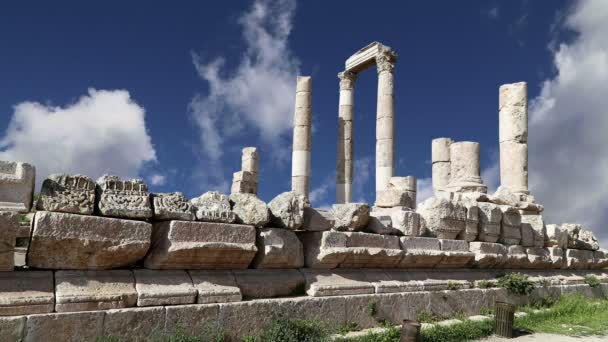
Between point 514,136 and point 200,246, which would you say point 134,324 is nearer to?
point 200,246

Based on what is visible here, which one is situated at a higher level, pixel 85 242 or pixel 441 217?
pixel 441 217

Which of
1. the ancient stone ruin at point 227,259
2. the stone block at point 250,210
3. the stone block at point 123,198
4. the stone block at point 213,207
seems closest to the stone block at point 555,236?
the ancient stone ruin at point 227,259

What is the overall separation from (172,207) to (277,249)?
1.53 m

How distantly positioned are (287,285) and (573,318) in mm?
6551

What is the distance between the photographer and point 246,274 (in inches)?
244

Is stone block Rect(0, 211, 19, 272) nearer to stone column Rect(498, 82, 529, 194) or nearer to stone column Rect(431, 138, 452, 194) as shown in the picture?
stone column Rect(498, 82, 529, 194)

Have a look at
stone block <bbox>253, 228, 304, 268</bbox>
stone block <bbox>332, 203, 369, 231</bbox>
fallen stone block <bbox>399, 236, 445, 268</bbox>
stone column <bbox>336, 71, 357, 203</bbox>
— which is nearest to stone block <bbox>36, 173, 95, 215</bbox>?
stone block <bbox>253, 228, 304, 268</bbox>

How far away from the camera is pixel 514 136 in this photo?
1411 centimetres

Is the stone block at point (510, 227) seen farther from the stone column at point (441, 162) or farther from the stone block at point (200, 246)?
the stone block at point (200, 246)

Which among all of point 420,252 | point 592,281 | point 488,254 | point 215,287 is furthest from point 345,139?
point 215,287

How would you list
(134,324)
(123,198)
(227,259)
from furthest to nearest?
(227,259), (123,198), (134,324)

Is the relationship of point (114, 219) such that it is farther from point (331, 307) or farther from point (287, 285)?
point (331, 307)

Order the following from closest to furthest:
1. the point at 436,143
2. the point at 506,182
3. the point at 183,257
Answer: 1. the point at 183,257
2. the point at 506,182
3. the point at 436,143

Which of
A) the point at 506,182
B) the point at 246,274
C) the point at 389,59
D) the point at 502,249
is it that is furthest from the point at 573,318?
the point at 389,59
